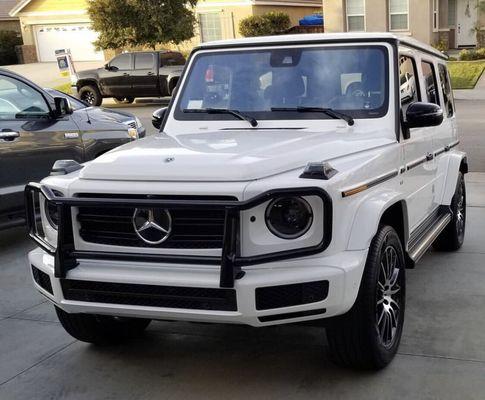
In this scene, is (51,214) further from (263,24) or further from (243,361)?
(263,24)

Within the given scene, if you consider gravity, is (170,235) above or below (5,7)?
below

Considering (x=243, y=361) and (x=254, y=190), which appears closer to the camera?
(x=254, y=190)

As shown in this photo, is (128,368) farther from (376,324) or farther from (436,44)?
(436,44)

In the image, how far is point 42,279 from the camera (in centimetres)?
377

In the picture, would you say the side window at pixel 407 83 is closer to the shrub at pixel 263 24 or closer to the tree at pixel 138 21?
the tree at pixel 138 21

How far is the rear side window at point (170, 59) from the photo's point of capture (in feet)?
73.2

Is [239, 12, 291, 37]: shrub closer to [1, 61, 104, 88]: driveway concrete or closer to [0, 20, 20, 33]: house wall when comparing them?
[1, 61, 104, 88]: driveway concrete

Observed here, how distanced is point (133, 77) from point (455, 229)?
1769 cm

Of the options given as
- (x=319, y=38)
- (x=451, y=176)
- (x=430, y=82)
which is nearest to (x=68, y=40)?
(x=430, y=82)

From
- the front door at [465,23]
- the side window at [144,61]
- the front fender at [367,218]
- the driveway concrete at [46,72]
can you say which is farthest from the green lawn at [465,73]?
the front fender at [367,218]

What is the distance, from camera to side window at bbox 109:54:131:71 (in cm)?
2242

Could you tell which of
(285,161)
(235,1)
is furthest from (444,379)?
(235,1)

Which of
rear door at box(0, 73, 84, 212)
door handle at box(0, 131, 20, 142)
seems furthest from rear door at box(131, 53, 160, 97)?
door handle at box(0, 131, 20, 142)

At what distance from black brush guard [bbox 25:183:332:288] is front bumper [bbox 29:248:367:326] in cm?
3
